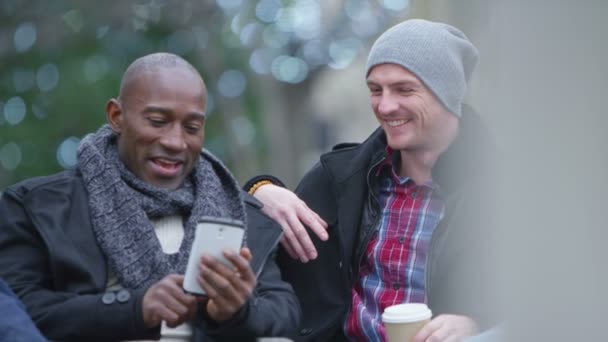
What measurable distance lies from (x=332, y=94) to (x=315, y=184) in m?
13.5

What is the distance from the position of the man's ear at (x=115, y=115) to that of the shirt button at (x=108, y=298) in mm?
662

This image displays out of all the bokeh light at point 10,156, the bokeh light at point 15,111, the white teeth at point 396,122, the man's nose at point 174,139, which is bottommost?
the bokeh light at point 10,156

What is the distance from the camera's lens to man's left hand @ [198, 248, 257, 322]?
2727 millimetres

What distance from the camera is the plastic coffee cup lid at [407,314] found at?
313 centimetres

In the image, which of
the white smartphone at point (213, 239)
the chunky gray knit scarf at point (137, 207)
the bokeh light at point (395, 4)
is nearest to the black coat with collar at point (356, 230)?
the chunky gray knit scarf at point (137, 207)

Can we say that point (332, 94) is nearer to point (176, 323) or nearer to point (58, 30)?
point (58, 30)

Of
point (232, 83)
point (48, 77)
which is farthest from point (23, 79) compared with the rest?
point (232, 83)

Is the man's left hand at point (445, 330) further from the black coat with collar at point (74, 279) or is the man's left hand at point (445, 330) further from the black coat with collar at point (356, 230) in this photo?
the black coat with collar at point (74, 279)

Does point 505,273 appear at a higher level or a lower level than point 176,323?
higher

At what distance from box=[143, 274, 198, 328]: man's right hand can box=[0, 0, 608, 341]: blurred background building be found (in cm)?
152

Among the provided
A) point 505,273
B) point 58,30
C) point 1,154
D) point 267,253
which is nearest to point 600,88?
point 505,273

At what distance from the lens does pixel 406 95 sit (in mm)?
3680

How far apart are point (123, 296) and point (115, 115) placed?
0.74 metres

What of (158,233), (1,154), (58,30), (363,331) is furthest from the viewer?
(1,154)
